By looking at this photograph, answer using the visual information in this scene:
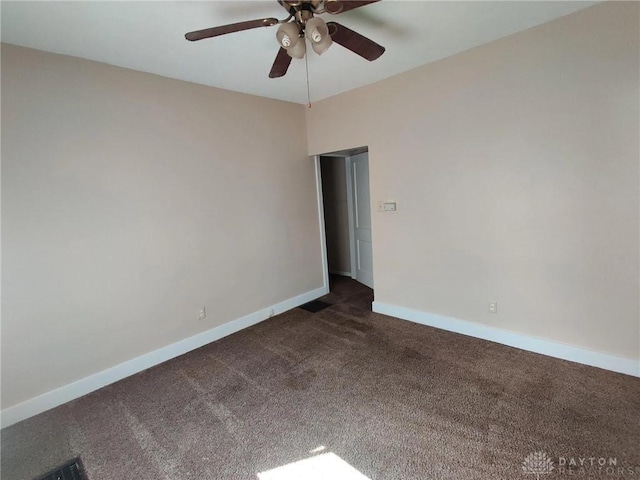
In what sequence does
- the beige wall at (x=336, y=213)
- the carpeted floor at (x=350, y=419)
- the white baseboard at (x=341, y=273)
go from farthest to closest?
the white baseboard at (x=341, y=273), the beige wall at (x=336, y=213), the carpeted floor at (x=350, y=419)

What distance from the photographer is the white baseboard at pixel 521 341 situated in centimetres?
229

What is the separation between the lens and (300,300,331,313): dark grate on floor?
3928mm

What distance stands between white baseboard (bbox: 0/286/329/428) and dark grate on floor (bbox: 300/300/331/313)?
0.32 meters

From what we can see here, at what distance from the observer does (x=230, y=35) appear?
219cm

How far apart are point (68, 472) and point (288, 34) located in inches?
108

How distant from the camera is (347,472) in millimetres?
1632

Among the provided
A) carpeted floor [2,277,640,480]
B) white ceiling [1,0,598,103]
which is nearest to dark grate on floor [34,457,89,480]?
carpeted floor [2,277,640,480]

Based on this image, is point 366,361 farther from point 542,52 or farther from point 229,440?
point 542,52

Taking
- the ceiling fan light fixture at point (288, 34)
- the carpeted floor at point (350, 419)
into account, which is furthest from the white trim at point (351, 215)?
the ceiling fan light fixture at point (288, 34)

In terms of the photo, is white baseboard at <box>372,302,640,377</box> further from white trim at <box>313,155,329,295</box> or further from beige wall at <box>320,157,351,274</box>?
beige wall at <box>320,157,351,274</box>

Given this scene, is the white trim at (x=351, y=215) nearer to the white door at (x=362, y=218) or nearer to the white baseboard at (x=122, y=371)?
the white door at (x=362, y=218)

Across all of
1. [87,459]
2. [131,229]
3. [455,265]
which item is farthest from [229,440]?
[455,265]
